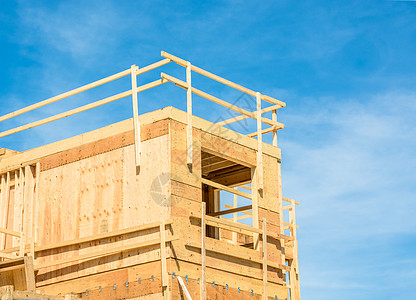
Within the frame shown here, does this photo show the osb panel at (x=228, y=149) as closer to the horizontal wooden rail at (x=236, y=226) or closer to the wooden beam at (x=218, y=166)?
the wooden beam at (x=218, y=166)

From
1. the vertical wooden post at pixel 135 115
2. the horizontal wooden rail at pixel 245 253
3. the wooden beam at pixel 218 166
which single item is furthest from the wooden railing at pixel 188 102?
the horizontal wooden rail at pixel 245 253

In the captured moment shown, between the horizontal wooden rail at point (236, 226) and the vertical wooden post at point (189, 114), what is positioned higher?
the vertical wooden post at point (189, 114)

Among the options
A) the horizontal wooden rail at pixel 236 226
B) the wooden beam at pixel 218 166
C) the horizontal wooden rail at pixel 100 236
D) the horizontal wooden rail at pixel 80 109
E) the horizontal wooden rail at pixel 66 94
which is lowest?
the horizontal wooden rail at pixel 100 236

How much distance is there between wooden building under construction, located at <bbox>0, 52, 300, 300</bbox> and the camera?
2158cm

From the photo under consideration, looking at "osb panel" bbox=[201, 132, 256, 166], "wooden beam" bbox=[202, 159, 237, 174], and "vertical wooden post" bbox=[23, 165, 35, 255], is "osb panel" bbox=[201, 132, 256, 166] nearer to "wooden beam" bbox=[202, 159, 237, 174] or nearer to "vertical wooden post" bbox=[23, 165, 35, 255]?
"wooden beam" bbox=[202, 159, 237, 174]

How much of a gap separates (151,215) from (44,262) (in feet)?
14.4

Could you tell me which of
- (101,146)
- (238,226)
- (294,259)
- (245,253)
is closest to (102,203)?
(101,146)

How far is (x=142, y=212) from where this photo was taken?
71.8ft

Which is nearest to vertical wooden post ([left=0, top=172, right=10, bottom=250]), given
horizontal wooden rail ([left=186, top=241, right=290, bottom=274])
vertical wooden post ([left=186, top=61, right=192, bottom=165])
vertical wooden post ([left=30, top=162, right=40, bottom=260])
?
vertical wooden post ([left=30, top=162, right=40, bottom=260])

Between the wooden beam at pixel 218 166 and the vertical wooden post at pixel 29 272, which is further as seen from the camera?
the wooden beam at pixel 218 166

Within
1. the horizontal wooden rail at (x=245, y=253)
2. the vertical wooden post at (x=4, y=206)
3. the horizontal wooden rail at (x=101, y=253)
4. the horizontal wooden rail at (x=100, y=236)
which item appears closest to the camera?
the horizontal wooden rail at (x=101, y=253)

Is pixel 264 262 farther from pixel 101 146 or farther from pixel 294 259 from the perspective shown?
pixel 101 146

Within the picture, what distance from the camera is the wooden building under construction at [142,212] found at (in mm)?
21578

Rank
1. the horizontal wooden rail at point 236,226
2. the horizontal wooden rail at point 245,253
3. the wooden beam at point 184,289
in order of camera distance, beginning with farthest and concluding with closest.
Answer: the horizontal wooden rail at point 236,226, the horizontal wooden rail at point 245,253, the wooden beam at point 184,289
